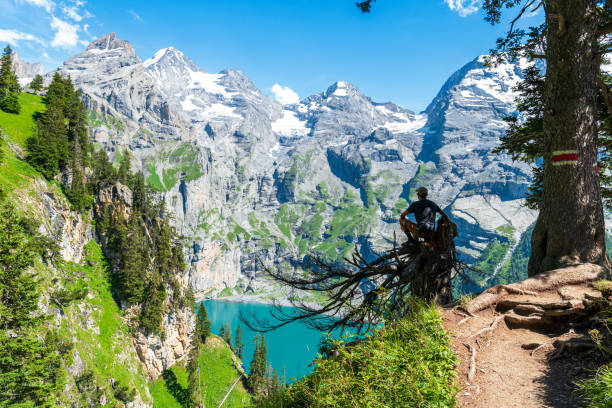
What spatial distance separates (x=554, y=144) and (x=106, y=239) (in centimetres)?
8497

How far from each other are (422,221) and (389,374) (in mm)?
4958

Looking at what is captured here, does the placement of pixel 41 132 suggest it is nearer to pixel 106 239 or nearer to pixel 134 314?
pixel 106 239

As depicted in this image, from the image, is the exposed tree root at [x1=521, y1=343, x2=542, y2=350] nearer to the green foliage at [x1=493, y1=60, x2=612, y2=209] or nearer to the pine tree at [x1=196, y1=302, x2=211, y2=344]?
the green foliage at [x1=493, y1=60, x2=612, y2=209]

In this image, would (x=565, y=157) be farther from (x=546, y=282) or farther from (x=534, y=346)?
(x=534, y=346)

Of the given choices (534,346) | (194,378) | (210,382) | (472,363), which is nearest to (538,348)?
(534,346)

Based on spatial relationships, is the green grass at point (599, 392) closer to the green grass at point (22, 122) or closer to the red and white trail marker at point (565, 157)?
the red and white trail marker at point (565, 157)

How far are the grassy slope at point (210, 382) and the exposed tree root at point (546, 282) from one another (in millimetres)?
67786

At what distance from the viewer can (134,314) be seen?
70.2m

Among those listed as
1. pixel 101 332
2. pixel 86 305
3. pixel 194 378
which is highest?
pixel 86 305

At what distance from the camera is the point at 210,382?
7812 centimetres

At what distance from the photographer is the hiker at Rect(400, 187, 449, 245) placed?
28.0ft

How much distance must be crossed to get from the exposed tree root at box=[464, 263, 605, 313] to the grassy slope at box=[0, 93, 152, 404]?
50215 mm

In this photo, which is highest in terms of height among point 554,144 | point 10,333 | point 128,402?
point 554,144

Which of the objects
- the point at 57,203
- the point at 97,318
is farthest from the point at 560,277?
the point at 57,203
